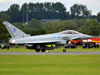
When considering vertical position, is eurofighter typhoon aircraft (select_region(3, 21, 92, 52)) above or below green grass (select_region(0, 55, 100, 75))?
above

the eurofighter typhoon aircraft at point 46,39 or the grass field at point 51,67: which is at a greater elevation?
the eurofighter typhoon aircraft at point 46,39

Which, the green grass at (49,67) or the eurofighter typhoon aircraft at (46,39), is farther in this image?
the eurofighter typhoon aircraft at (46,39)

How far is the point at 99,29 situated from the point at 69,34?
6180 cm

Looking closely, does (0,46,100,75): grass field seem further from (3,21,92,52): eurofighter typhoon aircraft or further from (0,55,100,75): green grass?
(3,21,92,52): eurofighter typhoon aircraft

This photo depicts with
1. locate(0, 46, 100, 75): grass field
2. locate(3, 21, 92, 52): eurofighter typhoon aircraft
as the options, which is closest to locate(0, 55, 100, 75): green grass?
locate(0, 46, 100, 75): grass field

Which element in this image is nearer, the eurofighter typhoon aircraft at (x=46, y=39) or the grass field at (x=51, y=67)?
the grass field at (x=51, y=67)

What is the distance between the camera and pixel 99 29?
313ft

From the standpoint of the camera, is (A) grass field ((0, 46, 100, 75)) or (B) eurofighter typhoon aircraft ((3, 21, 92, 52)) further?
(B) eurofighter typhoon aircraft ((3, 21, 92, 52))

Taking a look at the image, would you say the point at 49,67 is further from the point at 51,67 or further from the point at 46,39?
the point at 46,39

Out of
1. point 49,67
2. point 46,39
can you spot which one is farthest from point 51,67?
point 46,39

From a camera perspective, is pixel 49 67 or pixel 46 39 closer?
pixel 49 67

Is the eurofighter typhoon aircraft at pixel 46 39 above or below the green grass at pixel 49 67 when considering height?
above

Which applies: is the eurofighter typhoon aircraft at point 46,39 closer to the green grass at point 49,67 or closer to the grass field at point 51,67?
the grass field at point 51,67

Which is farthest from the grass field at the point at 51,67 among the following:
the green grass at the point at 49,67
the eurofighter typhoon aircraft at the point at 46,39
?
the eurofighter typhoon aircraft at the point at 46,39
